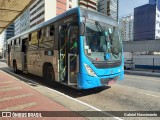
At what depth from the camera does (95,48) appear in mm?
6887

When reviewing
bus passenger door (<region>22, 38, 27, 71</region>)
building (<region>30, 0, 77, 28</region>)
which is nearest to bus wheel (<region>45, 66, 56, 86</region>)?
bus passenger door (<region>22, 38, 27, 71</region>)

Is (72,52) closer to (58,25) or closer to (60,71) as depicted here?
(60,71)

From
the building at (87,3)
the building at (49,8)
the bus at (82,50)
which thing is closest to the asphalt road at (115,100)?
the bus at (82,50)

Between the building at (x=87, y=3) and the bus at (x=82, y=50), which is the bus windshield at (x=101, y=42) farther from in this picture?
the building at (x=87, y=3)

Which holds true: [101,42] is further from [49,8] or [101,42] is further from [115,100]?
[49,8]

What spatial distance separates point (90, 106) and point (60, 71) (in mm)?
2522

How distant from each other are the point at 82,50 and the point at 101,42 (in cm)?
107

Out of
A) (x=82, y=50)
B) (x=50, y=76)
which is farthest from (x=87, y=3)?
(x=82, y=50)

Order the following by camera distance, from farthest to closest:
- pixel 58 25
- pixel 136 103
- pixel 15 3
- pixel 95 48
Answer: pixel 15 3 < pixel 58 25 < pixel 95 48 < pixel 136 103

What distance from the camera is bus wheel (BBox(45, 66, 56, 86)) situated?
28.3 ft

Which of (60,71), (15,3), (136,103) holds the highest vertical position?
(15,3)

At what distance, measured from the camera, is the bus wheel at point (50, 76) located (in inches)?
339

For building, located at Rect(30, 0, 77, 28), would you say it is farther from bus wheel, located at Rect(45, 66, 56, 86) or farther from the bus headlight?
the bus headlight

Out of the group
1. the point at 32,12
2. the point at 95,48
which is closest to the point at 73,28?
the point at 95,48
